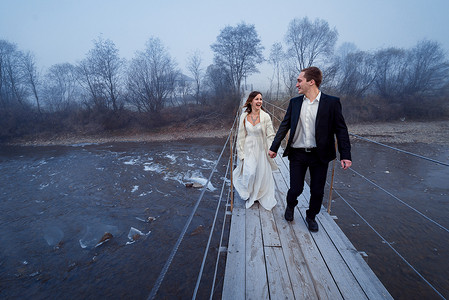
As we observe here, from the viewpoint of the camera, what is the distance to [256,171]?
9.95 feet

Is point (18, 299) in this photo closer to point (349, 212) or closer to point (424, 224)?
point (349, 212)

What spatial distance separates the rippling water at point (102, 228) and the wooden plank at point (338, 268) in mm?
2651

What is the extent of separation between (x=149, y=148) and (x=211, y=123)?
294 inches

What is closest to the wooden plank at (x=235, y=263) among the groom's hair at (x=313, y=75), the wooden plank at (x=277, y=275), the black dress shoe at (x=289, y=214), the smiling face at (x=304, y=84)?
the wooden plank at (x=277, y=275)

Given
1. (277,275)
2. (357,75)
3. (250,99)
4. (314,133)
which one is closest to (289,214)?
(277,275)

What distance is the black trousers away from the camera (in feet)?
7.10

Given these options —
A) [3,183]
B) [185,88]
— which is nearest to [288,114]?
[3,183]

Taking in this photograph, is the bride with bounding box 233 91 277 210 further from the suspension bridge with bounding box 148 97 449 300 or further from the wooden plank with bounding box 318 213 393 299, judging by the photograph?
the wooden plank with bounding box 318 213 393 299

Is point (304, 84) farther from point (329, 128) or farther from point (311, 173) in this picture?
point (311, 173)

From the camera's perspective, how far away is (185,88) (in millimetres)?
22891

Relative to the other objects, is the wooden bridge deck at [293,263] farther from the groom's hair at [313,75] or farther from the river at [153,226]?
the groom's hair at [313,75]

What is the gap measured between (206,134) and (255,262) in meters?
16.7

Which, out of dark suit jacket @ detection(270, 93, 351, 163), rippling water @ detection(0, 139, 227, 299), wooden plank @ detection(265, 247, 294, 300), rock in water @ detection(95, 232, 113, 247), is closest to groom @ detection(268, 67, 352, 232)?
dark suit jacket @ detection(270, 93, 351, 163)

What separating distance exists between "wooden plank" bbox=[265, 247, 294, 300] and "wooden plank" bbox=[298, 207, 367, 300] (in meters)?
0.41
